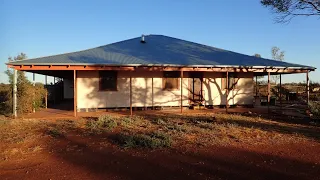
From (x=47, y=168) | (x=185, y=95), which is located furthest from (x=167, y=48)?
(x=47, y=168)

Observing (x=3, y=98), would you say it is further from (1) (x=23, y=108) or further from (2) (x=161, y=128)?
(2) (x=161, y=128)

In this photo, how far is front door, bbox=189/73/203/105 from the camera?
16453 millimetres

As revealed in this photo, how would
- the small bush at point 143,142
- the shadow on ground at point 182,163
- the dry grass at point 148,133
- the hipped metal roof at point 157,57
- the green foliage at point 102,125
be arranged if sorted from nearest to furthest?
1. the shadow on ground at point 182,163
2. the small bush at point 143,142
3. the dry grass at point 148,133
4. the green foliage at point 102,125
5. the hipped metal roof at point 157,57

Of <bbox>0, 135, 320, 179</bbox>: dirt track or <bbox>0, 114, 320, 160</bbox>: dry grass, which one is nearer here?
<bbox>0, 135, 320, 179</bbox>: dirt track

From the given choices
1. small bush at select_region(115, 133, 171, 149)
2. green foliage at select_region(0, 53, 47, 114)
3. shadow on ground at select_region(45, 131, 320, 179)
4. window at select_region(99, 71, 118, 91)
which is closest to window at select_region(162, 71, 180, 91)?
window at select_region(99, 71, 118, 91)

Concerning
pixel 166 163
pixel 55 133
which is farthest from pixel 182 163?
pixel 55 133

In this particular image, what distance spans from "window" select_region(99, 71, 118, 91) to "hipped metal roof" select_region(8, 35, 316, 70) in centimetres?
98

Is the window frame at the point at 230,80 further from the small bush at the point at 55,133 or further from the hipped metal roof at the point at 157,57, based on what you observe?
the small bush at the point at 55,133

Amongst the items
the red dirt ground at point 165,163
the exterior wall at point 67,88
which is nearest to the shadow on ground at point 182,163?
the red dirt ground at point 165,163

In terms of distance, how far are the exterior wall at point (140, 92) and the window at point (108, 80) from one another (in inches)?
7.0

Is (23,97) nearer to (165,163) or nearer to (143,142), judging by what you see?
(143,142)

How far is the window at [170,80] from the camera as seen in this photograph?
16.0 m

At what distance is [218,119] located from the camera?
38.4 feet

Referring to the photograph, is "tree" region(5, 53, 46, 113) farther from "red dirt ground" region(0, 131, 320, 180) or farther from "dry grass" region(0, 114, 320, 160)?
"red dirt ground" region(0, 131, 320, 180)
